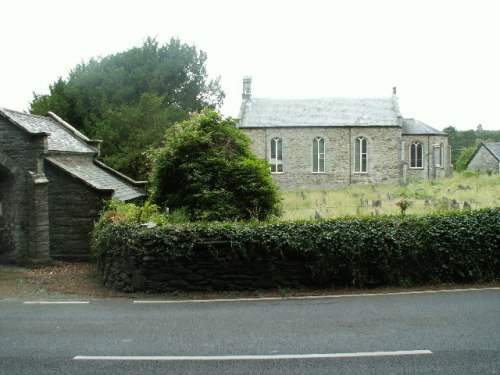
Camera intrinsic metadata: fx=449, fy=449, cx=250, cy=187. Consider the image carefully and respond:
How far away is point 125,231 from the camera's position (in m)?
12.1

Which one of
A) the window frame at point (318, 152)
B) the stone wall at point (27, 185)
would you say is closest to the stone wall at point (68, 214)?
the stone wall at point (27, 185)

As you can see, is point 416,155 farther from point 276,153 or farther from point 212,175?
point 212,175

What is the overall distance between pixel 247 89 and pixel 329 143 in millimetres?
9898

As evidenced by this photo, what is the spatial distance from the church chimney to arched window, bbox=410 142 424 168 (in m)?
17.2

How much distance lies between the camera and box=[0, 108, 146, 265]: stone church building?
1577cm

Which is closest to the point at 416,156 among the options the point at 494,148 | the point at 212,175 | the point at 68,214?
the point at 494,148

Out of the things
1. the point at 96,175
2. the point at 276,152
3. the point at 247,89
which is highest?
the point at 247,89

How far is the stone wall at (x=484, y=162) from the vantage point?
5741cm

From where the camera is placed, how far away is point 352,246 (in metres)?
11.6

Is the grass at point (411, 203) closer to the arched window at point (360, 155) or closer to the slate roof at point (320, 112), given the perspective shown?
the arched window at point (360, 155)

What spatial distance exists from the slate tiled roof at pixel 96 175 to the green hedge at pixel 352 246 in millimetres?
5624

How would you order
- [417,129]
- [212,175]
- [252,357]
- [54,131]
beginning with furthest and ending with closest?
[417,129] < [54,131] < [212,175] < [252,357]

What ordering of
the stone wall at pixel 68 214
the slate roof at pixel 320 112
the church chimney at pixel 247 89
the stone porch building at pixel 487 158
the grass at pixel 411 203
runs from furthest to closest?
the stone porch building at pixel 487 158
the church chimney at pixel 247 89
the slate roof at pixel 320 112
the grass at pixel 411 203
the stone wall at pixel 68 214

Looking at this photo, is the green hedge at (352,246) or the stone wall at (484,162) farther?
the stone wall at (484,162)
